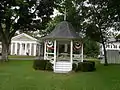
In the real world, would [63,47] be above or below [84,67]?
above

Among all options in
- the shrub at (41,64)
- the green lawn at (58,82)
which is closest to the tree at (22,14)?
the shrub at (41,64)

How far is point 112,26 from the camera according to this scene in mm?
30719

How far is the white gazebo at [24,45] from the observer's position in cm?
6031

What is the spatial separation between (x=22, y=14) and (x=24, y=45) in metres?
28.7

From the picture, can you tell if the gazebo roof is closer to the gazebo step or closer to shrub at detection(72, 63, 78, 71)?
the gazebo step

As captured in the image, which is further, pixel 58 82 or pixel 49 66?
pixel 49 66

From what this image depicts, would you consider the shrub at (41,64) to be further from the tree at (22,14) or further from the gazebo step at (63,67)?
the tree at (22,14)

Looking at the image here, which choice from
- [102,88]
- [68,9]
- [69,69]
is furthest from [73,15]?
[102,88]

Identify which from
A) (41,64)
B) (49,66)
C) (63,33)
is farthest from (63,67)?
(63,33)

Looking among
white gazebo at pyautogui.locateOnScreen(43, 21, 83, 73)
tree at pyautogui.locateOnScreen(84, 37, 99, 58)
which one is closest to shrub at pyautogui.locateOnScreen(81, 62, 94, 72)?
white gazebo at pyautogui.locateOnScreen(43, 21, 83, 73)

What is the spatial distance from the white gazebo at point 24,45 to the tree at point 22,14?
22.9m

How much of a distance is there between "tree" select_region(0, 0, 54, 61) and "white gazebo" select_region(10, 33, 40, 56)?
22945 mm

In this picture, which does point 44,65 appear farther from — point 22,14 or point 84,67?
point 22,14

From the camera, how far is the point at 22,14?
33.0 metres
